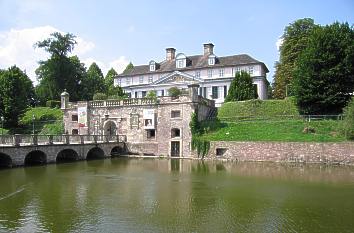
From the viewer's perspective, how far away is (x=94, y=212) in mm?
16625

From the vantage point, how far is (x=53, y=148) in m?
35.9

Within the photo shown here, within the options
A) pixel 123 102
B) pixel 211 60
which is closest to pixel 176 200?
pixel 123 102

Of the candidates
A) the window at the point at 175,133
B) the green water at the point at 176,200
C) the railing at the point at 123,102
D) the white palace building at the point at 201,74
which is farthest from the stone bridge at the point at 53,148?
the white palace building at the point at 201,74

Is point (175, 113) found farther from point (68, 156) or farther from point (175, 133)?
point (68, 156)

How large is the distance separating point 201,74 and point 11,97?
1149 inches

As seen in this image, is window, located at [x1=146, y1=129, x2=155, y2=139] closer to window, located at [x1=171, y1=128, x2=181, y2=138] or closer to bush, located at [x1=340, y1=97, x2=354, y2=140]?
window, located at [x1=171, y1=128, x2=181, y2=138]

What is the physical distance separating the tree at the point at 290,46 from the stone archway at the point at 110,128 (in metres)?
25.8

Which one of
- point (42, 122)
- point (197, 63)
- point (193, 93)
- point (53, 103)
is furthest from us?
point (197, 63)

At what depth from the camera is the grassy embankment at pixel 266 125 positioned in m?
37.9

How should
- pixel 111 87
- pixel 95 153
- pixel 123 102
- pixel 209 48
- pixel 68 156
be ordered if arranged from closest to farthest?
1. pixel 68 156
2. pixel 95 153
3. pixel 123 102
4. pixel 209 48
5. pixel 111 87

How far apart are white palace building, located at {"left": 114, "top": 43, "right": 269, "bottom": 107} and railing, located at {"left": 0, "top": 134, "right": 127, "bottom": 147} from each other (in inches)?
772

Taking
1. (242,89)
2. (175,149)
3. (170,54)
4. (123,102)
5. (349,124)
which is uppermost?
(170,54)

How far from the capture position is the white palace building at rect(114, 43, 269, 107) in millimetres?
62000

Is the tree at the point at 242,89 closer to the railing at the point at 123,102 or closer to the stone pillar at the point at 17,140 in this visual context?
the railing at the point at 123,102
